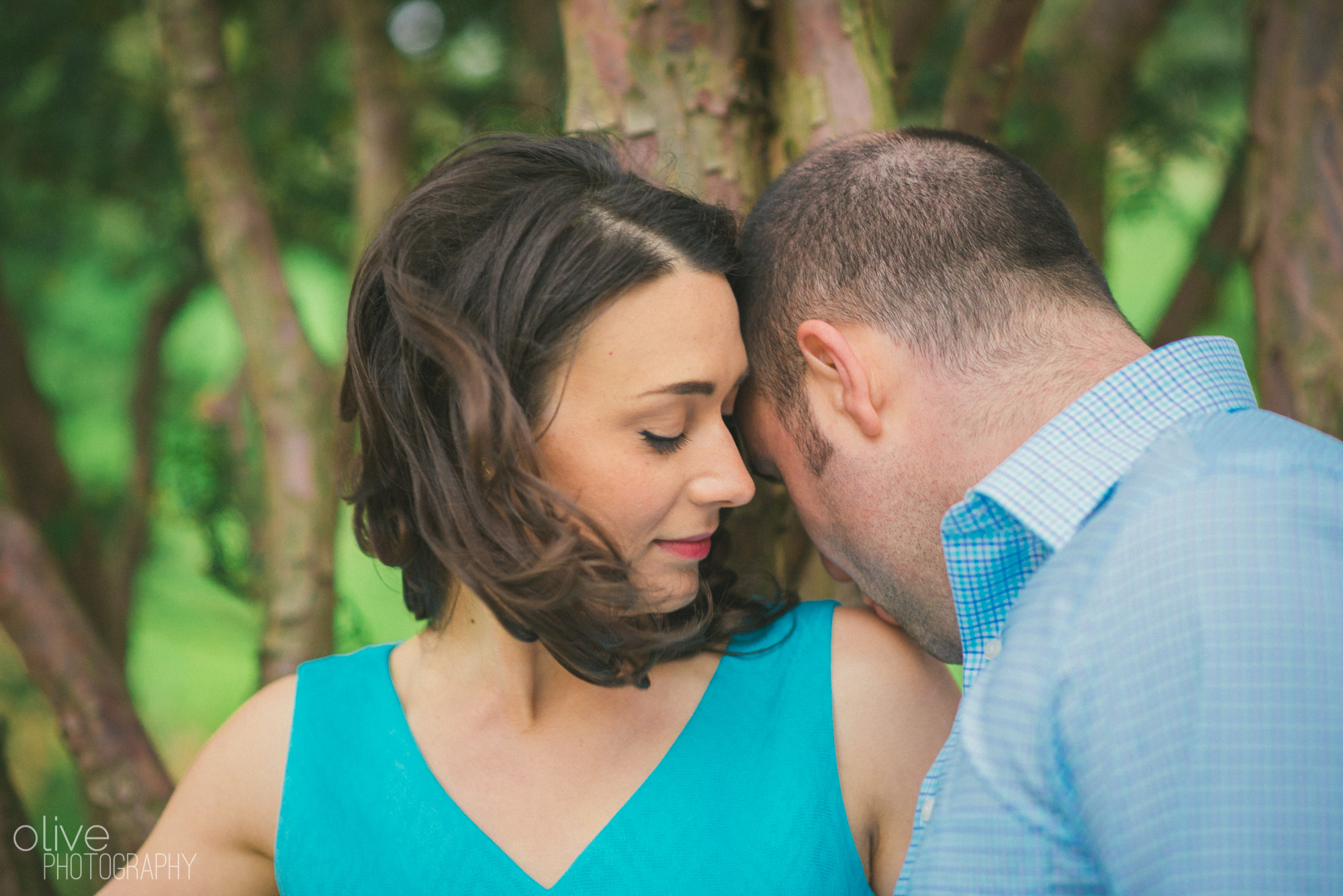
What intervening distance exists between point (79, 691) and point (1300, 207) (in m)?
3.18

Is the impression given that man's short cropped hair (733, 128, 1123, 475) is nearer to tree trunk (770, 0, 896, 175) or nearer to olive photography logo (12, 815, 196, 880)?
tree trunk (770, 0, 896, 175)

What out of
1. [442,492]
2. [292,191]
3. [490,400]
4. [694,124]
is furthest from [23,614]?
[292,191]

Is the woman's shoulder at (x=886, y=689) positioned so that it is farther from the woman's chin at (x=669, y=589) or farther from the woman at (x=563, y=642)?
the woman's chin at (x=669, y=589)

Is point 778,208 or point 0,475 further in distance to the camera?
point 0,475

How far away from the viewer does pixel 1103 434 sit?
1.29 m

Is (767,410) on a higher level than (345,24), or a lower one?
lower

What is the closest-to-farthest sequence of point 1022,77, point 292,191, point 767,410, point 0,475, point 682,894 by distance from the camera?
1. point 682,894
2. point 767,410
3. point 1022,77
4. point 0,475
5. point 292,191

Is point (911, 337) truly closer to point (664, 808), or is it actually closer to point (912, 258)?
point (912, 258)

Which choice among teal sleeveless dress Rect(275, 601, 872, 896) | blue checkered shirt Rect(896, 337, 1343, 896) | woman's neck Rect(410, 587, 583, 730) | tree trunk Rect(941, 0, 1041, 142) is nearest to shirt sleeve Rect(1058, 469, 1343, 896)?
blue checkered shirt Rect(896, 337, 1343, 896)

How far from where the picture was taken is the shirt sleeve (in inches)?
36.4

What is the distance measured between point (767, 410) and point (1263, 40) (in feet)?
5.74

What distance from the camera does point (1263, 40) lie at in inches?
93.6

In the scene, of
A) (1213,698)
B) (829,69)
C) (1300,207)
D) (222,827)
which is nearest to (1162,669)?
(1213,698)

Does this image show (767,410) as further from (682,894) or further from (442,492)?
(682,894)
